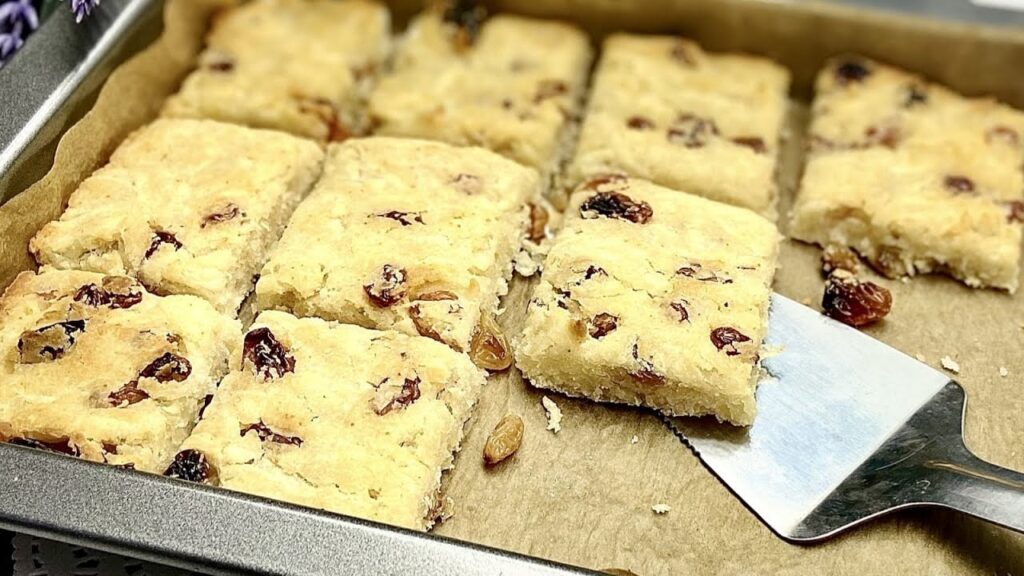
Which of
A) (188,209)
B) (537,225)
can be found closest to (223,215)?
(188,209)

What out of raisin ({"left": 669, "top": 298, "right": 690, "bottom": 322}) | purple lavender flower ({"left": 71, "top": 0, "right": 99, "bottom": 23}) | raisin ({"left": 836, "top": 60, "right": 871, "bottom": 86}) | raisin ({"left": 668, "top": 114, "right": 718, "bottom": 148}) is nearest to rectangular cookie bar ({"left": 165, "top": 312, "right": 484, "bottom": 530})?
raisin ({"left": 669, "top": 298, "right": 690, "bottom": 322})

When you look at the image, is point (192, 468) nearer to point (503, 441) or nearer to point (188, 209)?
point (503, 441)

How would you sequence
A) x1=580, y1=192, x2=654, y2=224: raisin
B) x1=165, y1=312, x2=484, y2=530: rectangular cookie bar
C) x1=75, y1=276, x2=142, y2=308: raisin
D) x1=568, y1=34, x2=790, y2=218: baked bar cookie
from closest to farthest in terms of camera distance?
x1=165, y1=312, x2=484, y2=530: rectangular cookie bar → x1=75, y1=276, x2=142, y2=308: raisin → x1=580, y1=192, x2=654, y2=224: raisin → x1=568, y1=34, x2=790, y2=218: baked bar cookie

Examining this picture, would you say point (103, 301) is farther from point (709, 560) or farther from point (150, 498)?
point (709, 560)

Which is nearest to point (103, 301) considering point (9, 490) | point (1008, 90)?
point (9, 490)

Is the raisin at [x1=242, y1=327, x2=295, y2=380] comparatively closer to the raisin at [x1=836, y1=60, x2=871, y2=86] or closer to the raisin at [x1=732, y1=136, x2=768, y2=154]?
the raisin at [x1=732, y1=136, x2=768, y2=154]
